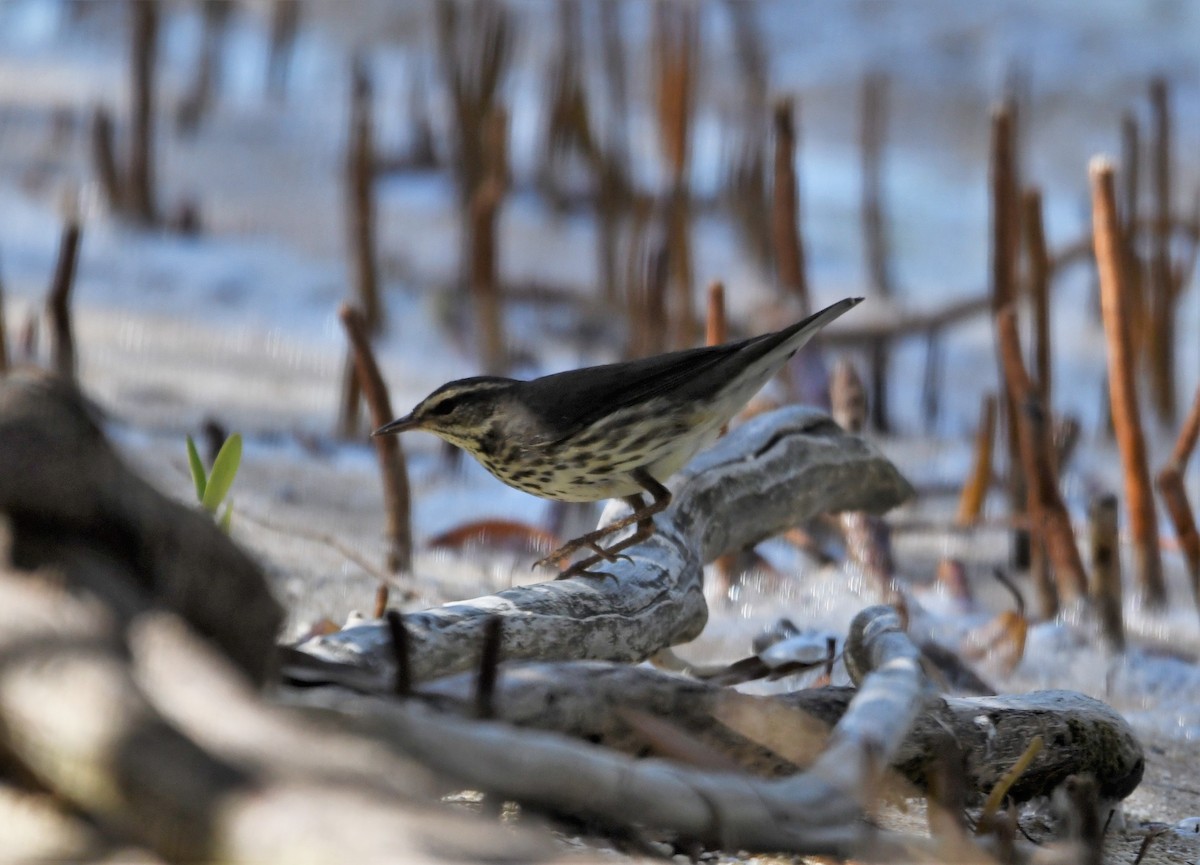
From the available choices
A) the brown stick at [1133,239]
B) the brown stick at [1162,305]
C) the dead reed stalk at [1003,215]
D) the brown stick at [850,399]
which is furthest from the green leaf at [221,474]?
the brown stick at [1162,305]

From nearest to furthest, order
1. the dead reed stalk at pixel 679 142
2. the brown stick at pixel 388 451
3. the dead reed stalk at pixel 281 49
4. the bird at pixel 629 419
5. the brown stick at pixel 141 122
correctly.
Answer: the bird at pixel 629 419 → the brown stick at pixel 388 451 → the dead reed stalk at pixel 679 142 → the brown stick at pixel 141 122 → the dead reed stalk at pixel 281 49

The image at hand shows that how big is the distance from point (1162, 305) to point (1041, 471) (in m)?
2.65

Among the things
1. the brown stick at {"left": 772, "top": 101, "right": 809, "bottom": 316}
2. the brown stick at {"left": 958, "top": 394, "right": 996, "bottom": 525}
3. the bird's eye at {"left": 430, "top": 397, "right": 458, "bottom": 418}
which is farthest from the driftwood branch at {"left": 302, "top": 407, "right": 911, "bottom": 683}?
the brown stick at {"left": 772, "top": 101, "right": 809, "bottom": 316}

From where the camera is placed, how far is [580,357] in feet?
23.8

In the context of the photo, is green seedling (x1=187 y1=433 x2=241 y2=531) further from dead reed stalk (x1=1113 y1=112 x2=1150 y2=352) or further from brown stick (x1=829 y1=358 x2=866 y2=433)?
dead reed stalk (x1=1113 y1=112 x2=1150 y2=352)

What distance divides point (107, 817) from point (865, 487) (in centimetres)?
258

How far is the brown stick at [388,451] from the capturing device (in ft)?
12.3

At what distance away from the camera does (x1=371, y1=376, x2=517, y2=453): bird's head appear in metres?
3.26

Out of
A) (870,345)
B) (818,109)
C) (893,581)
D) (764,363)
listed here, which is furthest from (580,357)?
(818,109)

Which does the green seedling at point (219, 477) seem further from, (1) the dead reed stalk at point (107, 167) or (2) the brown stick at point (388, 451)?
(1) the dead reed stalk at point (107, 167)

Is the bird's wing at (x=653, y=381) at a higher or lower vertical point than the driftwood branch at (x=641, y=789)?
higher

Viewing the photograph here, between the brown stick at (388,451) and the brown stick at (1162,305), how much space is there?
12.3 feet

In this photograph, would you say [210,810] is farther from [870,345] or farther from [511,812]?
[870,345]

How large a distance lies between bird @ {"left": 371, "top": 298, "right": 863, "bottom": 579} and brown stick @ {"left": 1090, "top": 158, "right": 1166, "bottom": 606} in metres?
1.08
